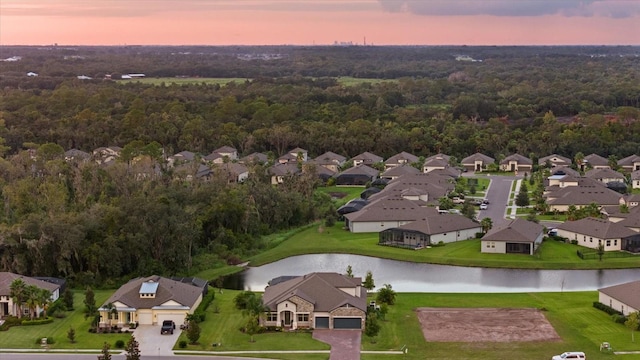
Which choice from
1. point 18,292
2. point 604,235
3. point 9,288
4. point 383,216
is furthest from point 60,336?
point 604,235

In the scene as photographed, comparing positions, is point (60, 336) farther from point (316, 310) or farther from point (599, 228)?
point (599, 228)

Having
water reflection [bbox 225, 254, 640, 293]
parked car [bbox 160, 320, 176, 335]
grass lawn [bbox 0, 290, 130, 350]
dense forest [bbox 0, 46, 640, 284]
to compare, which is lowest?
water reflection [bbox 225, 254, 640, 293]

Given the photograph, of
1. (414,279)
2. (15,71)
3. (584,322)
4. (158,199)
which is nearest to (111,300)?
(158,199)

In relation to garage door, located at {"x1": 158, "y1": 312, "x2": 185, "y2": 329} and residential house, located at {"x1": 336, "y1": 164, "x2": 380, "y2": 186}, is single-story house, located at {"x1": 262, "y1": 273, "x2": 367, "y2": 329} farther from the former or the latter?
residential house, located at {"x1": 336, "y1": 164, "x2": 380, "y2": 186}

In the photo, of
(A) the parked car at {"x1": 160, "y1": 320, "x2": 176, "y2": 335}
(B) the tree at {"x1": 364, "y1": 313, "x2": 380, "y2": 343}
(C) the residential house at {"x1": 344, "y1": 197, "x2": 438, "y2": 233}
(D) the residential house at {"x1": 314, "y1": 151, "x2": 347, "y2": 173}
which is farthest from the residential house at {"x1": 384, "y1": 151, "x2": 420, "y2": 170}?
(A) the parked car at {"x1": 160, "y1": 320, "x2": 176, "y2": 335}

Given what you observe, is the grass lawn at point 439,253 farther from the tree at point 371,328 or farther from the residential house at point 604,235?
the tree at point 371,328
